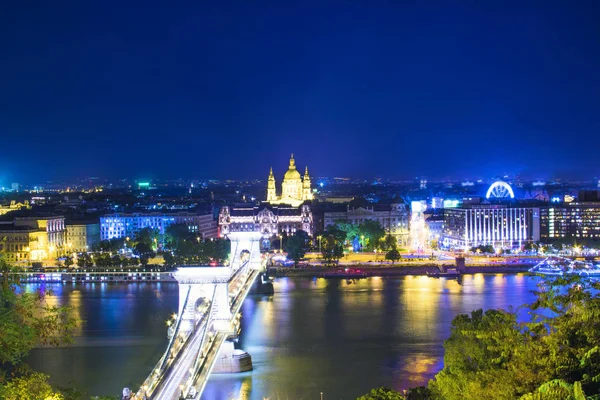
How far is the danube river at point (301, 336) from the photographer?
11047mm

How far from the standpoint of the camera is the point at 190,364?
8.44 metres

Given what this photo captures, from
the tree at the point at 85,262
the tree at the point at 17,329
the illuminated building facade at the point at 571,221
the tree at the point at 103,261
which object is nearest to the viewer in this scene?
the tree at the point at 17,329

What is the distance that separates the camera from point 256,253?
832 inches

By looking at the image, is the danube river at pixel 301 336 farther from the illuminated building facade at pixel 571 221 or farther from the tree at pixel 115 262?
the illuminated building facade at pixel 571 221

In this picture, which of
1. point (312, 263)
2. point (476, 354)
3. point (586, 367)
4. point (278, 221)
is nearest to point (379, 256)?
point (312, 263)

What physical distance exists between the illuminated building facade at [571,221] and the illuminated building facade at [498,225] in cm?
46

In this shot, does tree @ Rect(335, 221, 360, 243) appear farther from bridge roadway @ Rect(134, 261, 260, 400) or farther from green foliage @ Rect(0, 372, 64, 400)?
green foliage @ Rect(0, 372, 64, 400)

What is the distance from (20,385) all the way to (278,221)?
3076 centimetres

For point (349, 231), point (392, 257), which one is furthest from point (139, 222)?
point (392, 257)

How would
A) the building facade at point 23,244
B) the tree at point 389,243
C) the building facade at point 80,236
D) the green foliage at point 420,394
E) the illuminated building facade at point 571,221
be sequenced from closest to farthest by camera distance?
the green foliage at point 420,394, the building facade at point 23,244, the tree at point 389,243, the building facade at point 80,236, the illuminated building facade at point 571,221

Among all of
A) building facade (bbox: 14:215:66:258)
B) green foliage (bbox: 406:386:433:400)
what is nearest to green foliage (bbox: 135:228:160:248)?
building facade (bbox: 14:215:66:258)

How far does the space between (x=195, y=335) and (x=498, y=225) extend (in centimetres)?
2568

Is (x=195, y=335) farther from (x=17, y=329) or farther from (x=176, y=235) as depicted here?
(x=176, y=235)

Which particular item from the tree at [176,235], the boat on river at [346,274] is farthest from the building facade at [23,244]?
the boat on river at [346,274]
